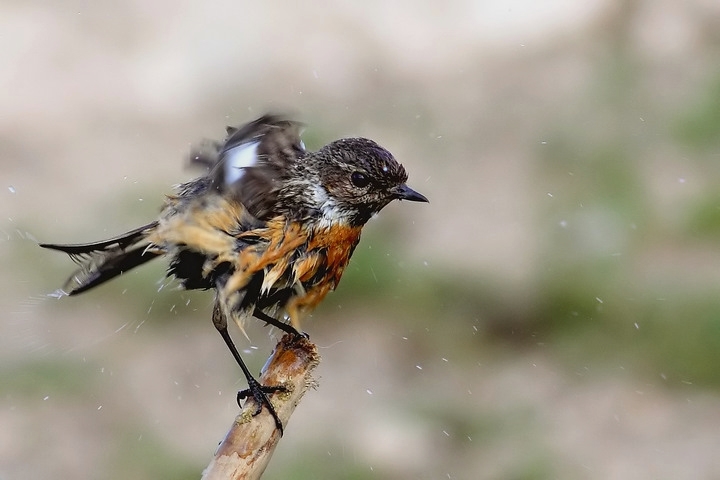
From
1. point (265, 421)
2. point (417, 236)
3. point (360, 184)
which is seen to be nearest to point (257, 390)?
point (265, 421)

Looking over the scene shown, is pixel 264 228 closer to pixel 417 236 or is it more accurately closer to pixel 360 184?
pixel 360 184

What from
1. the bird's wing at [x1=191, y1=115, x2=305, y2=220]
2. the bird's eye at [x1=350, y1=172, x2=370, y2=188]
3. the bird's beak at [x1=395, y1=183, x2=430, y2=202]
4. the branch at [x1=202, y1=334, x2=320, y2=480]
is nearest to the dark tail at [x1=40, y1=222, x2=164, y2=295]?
the bird's wing at [x1=191, y1=115, x2=305, y2=220]

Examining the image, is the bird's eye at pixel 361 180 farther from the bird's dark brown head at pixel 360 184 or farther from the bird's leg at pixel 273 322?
the bird's leg at pixel 273 322

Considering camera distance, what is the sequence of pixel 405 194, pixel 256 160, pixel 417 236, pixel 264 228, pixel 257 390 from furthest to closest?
pixel 417 236, pixel 256 160, pixel 405 194, pixel 264 228, pixel 257 390

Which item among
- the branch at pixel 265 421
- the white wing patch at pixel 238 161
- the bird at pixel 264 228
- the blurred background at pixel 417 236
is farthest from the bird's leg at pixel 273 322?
the blurred background at pixel 417 236

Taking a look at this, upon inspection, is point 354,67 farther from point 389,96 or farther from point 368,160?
point 368,160

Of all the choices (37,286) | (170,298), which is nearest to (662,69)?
(170,298)

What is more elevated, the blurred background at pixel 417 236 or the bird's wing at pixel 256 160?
the bird's wing at pixel 256 160

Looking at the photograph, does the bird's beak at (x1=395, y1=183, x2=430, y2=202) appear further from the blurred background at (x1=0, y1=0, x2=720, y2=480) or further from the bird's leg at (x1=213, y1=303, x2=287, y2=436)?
the blurred background at (x1=0, y1=0, x2=720, y2=480)
